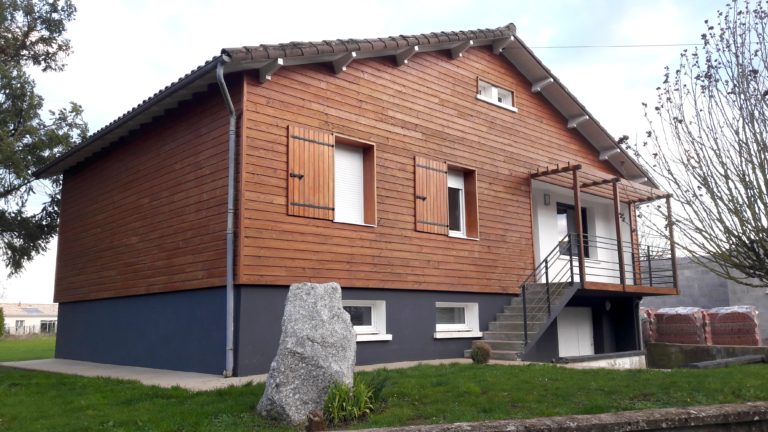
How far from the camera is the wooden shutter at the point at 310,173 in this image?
1063 cm

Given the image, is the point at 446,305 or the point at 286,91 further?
the point at 446,305

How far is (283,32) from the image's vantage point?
616 inches

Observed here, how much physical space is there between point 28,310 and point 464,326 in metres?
79.4

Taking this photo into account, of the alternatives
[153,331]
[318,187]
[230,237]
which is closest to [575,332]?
[318,187]

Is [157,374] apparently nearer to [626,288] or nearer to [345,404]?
[345,404]

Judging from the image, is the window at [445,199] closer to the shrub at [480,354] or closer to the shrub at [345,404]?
the shrub at [480,354]

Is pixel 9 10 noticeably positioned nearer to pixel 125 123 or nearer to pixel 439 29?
pixel 125 123

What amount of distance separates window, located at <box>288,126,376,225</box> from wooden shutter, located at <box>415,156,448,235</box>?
1093 millimetres

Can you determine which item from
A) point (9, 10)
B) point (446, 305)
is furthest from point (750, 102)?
point (9, 10)

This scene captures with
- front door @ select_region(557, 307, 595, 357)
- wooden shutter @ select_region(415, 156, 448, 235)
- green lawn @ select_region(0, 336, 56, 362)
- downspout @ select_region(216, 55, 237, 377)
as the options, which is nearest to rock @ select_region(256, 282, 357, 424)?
downspout @ select_region(216, 55, 237, 377)

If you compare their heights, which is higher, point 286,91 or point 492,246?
point 286,91

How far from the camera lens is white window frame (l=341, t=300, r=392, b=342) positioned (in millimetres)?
11375

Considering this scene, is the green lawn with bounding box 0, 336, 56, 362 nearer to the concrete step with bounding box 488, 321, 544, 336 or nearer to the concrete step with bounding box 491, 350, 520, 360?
the concrete step with bounding box 488, 321, 544, 336

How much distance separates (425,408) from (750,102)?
430 cm
